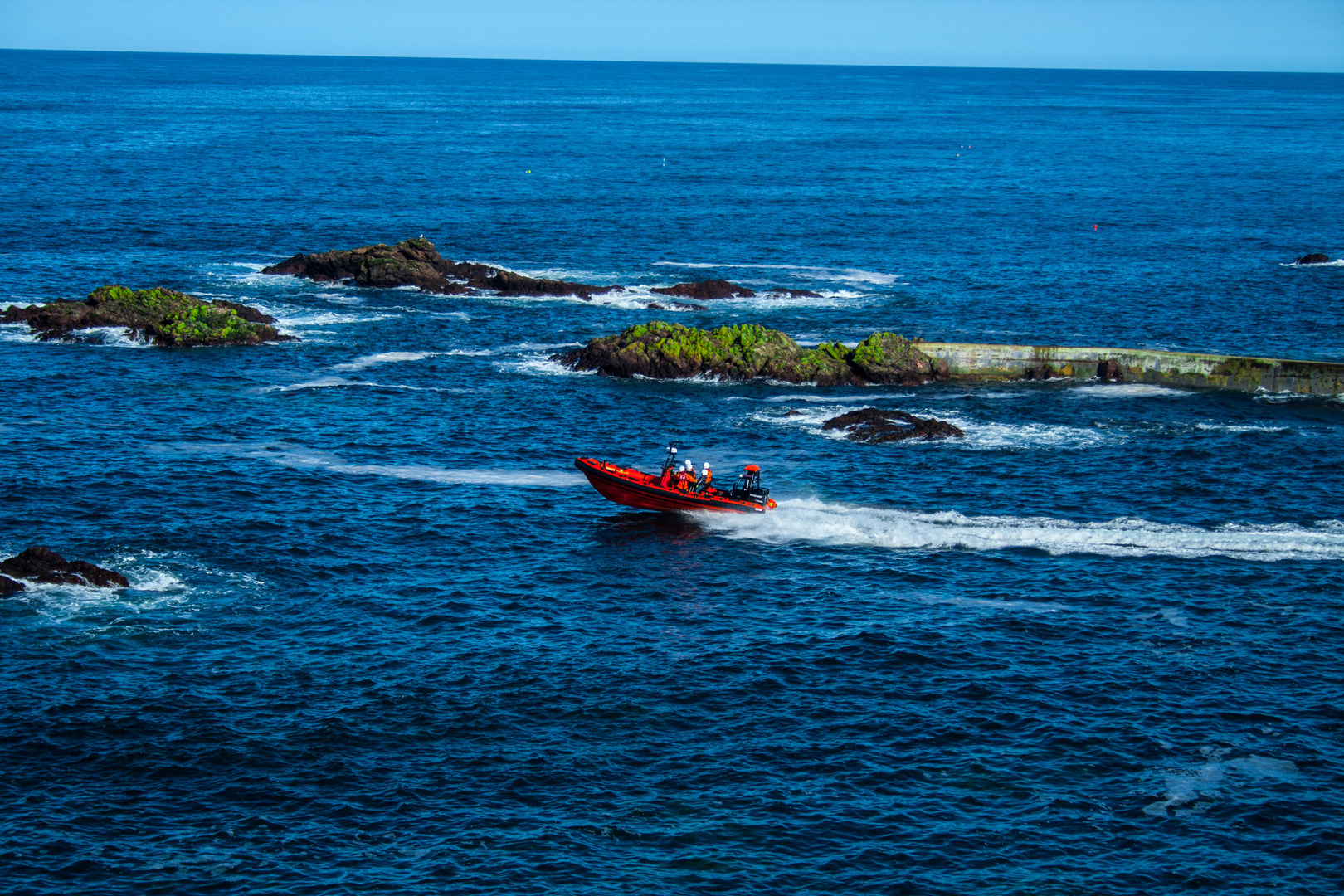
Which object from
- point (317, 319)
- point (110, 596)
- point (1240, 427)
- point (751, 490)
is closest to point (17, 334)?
point (317, 319)

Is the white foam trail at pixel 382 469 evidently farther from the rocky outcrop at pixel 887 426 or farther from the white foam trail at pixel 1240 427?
the white foam trail at pixel 1240 427

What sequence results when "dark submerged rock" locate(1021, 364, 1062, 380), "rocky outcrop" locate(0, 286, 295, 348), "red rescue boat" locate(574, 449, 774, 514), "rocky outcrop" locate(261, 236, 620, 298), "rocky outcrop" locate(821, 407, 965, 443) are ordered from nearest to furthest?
"red rescue boat" locate(574, 449, 774, 514)
"rocky outcrop" locate(821, 407, 965, 443)
"dark submerged rock" locate(1021, 364, 1062, 380)
"rocky outcrop" locate(0, 286, 295, 348)
"rocky outcrop" locate(261, 236, 620, 298)

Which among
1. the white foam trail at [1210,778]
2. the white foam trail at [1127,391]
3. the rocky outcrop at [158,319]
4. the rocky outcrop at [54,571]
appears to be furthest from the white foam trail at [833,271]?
the white foam trail at [1210,778]

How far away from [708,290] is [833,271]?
56.8 feet

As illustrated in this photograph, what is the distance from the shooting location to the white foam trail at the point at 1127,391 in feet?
236

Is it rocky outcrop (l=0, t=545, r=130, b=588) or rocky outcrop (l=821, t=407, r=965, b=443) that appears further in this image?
rocky outcrop (l=821, t=407, r=965, b=443)

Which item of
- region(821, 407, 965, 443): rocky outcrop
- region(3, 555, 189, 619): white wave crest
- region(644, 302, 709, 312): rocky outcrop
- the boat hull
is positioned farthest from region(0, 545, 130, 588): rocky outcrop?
region(644, 302, 709, 312): rocky outcrop

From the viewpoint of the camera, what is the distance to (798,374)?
75000 millimetres

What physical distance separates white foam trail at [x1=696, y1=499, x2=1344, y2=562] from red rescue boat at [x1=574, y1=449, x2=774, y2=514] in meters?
0.82

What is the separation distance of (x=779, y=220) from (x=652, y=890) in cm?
11082

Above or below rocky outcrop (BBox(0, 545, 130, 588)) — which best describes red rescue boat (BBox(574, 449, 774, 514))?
above

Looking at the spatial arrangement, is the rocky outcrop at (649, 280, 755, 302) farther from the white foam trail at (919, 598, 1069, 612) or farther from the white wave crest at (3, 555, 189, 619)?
the white wave crest at (3, 555, 189, 619)

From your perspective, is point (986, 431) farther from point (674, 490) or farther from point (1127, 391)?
point (674, 490)

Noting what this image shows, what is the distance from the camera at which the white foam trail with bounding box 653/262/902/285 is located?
105 meters
